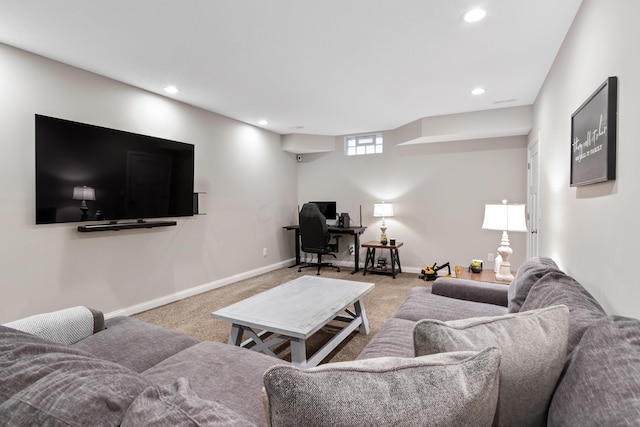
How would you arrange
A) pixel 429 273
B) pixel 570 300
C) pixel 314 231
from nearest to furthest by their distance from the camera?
pixel 570 300 < pixel 429 273 < pixel 314 231

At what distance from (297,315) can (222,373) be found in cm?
87

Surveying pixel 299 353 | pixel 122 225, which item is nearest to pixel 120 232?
pixel 122 225

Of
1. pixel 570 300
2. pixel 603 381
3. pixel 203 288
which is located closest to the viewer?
pixel 603 381

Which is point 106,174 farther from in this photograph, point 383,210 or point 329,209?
point 383,210

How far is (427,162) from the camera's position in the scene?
537cm

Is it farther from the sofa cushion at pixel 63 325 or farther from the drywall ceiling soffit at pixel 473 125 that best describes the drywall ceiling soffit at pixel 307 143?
the sofa cushion at pixel 63 325

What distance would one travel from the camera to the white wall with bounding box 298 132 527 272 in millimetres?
4844

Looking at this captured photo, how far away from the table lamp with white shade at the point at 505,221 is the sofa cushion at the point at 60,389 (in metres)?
2.80

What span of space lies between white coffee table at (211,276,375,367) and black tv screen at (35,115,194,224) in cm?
180

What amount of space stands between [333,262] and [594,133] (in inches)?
195

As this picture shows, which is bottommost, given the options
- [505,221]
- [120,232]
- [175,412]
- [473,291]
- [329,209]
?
[473,291]

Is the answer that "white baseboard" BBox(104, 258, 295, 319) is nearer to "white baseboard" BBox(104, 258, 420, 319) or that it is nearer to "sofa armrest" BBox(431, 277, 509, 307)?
"white baseboard" BBox(104, 258, 420, 319)

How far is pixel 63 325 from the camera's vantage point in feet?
5.36

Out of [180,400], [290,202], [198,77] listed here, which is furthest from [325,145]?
[180,400]
